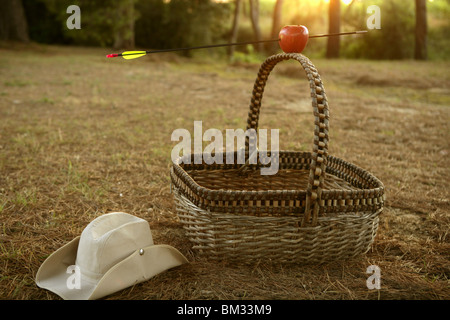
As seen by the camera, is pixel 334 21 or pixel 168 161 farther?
pixel 334 21

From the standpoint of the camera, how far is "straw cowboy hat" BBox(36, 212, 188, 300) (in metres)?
1.65

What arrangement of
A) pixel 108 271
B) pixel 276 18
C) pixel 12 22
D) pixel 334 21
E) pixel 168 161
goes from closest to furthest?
pixel 108 271, pixel 168 161, pixel 334 21, pixel 276 18, pixel 12 22

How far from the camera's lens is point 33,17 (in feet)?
62.9

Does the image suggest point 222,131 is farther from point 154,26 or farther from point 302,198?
point 154,26

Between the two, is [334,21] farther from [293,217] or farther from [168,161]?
[293,217]

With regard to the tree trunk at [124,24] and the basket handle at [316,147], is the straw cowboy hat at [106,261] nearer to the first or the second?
the basket handle at [316,147]

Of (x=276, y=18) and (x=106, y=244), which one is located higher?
(x=276, y=18)

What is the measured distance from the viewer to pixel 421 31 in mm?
13320

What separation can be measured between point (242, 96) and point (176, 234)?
5.62m

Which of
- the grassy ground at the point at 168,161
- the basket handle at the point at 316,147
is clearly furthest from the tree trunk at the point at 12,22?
the basket handle at the point at 316,147

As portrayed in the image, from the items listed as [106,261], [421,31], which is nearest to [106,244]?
[106,261]

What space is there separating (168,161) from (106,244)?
220cm

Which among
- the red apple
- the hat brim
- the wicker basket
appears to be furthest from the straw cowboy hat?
the red apple
